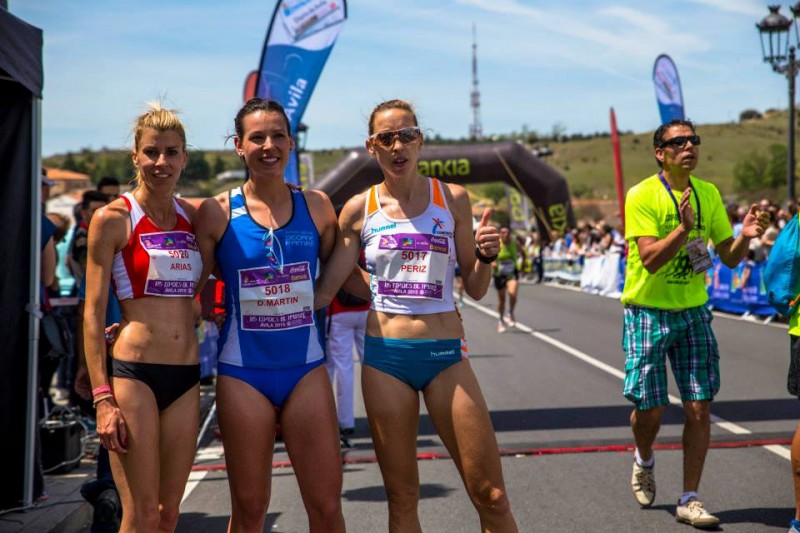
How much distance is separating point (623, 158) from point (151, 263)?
154 m

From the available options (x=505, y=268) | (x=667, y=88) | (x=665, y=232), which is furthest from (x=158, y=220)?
(x=667, y=88)


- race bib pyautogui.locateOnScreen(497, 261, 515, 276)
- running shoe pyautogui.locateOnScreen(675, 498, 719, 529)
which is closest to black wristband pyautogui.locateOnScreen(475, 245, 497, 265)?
running shoe pyautogui.locateOnScreen(675, 498, 719, 529)

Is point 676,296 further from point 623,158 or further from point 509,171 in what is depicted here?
point 623,158

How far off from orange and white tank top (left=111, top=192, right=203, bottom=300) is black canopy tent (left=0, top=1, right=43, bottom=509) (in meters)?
2.32

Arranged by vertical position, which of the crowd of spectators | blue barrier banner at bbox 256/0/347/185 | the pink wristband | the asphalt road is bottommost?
the asphalt road

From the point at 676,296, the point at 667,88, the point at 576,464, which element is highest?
the point at 667,88

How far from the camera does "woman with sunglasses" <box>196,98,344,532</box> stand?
4.42 meters

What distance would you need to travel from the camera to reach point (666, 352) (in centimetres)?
636

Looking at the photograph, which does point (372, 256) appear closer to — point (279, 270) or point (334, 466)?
point (279, 270)

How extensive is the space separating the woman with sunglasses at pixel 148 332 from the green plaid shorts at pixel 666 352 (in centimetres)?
288

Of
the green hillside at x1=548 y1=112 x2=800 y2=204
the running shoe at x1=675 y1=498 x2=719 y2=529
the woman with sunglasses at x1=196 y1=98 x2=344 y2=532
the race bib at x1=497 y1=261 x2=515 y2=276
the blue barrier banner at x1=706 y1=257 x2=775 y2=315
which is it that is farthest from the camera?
the green hillside at x1=548 y1=112 x2=800 y2=204

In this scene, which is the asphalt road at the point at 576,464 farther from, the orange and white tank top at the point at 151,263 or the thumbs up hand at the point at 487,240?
the orange and white tank top at the point at 151,263

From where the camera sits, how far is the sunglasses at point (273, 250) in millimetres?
4523

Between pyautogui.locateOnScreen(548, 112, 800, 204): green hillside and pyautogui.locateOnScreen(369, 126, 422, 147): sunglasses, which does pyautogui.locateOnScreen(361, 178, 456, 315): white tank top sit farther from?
pyautogui.locateOnScreen(548, 112, 800, 204): green hillside
